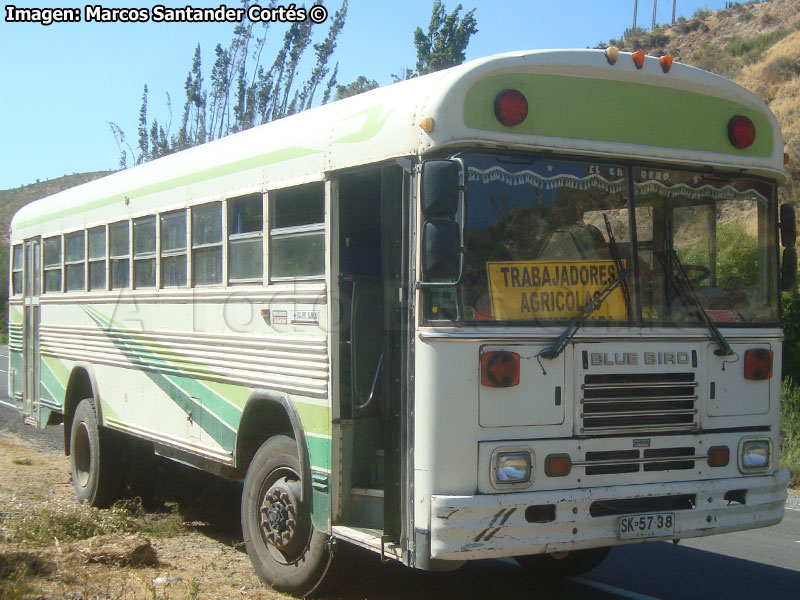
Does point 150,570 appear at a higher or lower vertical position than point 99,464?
lower

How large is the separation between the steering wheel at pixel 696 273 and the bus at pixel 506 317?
0.08 feet

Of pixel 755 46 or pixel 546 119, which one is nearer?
pixel 546 119

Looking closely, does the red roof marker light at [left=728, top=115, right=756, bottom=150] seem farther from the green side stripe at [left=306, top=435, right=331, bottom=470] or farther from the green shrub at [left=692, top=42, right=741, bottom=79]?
the green shrub at [left=692, top=42, right=741, bottom=79]

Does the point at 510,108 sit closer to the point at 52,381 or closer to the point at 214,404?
the point at 214,404

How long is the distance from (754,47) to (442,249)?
3645 cm

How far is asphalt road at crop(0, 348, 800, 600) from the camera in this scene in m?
6.31

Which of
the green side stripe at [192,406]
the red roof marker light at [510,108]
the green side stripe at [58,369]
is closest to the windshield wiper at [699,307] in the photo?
the red roof marker light at [510,108]

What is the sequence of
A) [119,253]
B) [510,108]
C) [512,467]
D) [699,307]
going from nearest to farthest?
[512,467], [510,108], [699,307], [119,253]

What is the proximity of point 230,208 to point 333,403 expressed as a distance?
198cm

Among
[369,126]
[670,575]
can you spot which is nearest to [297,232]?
[369,126]

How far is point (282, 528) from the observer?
6023 mm

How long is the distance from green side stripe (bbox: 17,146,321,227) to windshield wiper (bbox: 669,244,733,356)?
2.21 metres

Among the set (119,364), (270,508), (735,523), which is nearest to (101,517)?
(119,364)

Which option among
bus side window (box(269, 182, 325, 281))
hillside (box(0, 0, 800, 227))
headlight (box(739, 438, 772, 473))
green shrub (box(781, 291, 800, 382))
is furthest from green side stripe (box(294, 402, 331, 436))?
hillside (box(0, 0, 800, 227))
